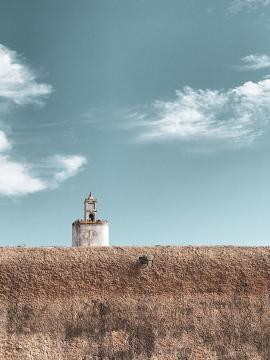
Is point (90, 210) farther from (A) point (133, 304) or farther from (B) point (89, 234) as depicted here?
(A) point (133, 304)

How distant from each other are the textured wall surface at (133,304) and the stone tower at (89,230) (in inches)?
658

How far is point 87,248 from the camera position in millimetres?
29641

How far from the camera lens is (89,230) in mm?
46375

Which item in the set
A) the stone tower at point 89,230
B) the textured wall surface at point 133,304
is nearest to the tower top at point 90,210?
the stone tower at point 89,230

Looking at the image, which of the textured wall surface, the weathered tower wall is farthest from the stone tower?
the textured wall surface

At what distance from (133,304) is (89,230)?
18.9m

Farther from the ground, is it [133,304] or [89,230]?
[89,230]

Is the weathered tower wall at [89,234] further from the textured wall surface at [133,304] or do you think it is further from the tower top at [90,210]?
the textured wall surface at [133,304]

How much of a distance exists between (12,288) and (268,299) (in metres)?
13.5

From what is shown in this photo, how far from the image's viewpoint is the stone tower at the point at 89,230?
46219 mm

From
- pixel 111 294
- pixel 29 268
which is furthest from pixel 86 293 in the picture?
pixel 29 268

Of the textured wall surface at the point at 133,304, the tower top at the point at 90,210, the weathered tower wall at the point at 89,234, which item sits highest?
the tower top at the point at 90,210

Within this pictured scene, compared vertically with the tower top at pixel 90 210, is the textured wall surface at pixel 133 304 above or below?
below

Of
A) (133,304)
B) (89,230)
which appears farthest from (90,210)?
(133,304)
